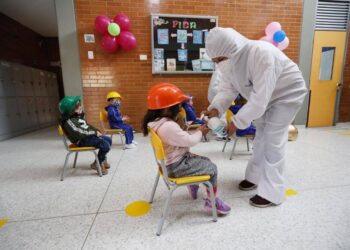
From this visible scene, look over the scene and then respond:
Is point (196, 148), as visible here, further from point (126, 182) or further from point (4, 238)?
point (4, 238)

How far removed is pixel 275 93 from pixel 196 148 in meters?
1.82

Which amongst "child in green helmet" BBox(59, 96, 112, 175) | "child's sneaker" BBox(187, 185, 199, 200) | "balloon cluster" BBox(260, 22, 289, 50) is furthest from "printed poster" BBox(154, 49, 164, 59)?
"child's sneaker" BBox(187, 185, 199, 200)

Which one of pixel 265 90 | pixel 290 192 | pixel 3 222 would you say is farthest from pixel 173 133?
pixel 3 222

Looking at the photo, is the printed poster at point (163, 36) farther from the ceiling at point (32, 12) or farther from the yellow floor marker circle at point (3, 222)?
the yellow floor marker circle at point (3, 222)

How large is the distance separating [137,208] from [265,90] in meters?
1.30

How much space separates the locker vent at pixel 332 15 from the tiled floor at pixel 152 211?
3343 millimetres

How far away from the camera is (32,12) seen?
5094mm

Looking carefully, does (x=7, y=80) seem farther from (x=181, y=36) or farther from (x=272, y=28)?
(x=272, y=28)

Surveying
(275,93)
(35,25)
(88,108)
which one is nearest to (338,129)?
(275,93)

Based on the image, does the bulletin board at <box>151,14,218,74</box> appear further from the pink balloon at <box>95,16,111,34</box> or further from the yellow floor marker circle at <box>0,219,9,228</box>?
the yellow floor marker circle at <box>0,219,9,228</box>

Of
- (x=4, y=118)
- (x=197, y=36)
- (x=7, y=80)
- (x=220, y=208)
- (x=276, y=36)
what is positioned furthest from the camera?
(x=7, y=80)

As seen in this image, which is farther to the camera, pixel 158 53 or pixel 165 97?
pixel 158 53

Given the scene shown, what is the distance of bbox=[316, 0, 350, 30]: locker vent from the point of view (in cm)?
435

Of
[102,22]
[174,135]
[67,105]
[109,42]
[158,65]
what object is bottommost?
[174,135]
